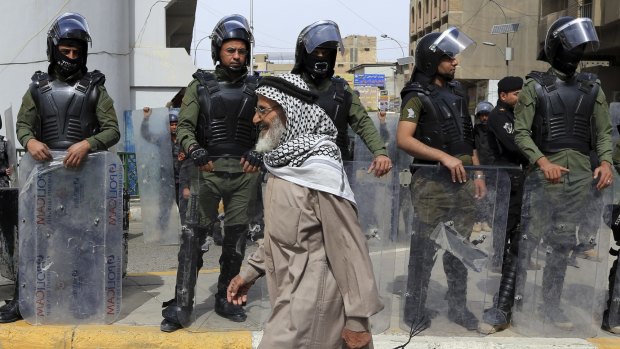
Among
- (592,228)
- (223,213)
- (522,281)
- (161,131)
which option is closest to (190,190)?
(223,213)

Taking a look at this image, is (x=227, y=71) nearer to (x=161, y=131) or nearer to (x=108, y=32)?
(x=161, y=131)

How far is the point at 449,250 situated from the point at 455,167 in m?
0.55

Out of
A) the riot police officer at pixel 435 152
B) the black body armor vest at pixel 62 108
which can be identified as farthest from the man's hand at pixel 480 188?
the black body armor vest at pixel 62 108

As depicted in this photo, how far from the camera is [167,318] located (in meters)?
4.77

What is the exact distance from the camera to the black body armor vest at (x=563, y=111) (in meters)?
4.69

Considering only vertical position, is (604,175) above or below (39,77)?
below

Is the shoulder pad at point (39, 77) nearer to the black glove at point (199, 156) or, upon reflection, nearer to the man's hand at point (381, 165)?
the black glove at point (199, 156)

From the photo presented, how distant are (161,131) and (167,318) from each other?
163 inches

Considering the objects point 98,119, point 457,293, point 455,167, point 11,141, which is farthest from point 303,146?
point 11,141

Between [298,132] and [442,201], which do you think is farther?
[442,201]

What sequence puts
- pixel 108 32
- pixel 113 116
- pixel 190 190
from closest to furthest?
1. pixel 190 190
2. pixel 113 116
3. pixel 108 32

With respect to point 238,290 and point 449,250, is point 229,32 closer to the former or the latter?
point 449,250

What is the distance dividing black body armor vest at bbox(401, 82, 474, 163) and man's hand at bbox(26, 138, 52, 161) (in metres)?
2.25

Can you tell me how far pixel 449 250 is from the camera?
474 cm
